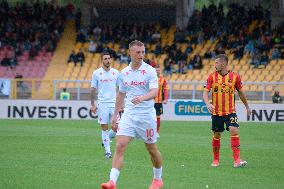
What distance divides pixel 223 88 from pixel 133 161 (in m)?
2.43

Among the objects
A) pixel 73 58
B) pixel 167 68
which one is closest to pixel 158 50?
pixel 167 68

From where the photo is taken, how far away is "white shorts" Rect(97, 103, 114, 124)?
17.2 meters

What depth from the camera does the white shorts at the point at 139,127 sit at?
11.1 metres

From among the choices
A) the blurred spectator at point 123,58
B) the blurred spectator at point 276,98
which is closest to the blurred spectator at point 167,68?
the blurred spectator at point 123,58

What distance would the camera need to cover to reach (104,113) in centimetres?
1728

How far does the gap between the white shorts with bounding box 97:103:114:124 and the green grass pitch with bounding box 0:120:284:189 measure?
793mm

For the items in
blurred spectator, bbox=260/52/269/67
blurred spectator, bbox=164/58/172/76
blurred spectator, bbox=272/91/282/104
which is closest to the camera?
blurred spectator, bbox=272/91/282/104

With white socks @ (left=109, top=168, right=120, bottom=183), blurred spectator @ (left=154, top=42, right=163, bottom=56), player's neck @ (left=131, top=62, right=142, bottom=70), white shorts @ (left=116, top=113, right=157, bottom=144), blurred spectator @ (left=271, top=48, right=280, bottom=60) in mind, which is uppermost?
blurred spectator @ (left=154, top=42, right=163, bottom=56)

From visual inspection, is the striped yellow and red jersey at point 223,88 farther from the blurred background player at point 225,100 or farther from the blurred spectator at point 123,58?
the blurred spectator at point 123,58

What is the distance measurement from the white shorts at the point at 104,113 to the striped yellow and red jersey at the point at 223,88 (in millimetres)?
3192

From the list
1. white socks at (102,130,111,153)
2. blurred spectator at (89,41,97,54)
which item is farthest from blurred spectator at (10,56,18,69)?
white socks at (102,130,111,153)

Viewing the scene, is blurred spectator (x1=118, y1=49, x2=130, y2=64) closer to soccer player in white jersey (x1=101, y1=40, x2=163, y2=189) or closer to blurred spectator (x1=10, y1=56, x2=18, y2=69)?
blurred spectator (x1=10, y1=56, x2=18, y2=69)

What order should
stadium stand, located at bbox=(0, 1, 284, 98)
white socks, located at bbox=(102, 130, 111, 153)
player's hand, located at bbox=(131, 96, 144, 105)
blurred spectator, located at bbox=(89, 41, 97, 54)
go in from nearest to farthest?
player's hand, located at bbox=(131, 96, 144, 105) → white socks, located at bbox=(102, 130, 111, 153) → stadium stand, located at bbox=(0, 1, 284, 98) → blurred spectator, located at bbox=(89, 41, 97, 54)

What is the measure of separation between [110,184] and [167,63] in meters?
30.5
